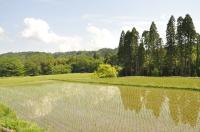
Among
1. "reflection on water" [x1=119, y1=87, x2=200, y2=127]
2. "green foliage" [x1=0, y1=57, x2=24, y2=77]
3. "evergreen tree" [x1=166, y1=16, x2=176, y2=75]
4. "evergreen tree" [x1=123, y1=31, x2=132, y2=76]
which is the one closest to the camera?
"reflection on water" [x1=119, y1=87, x2=200, y2=127]

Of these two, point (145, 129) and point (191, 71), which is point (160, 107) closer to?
point (145, 129)

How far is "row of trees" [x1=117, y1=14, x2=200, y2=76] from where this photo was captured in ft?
184

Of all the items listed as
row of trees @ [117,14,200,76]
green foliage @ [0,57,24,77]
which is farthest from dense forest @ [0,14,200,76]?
green foliage @ [0,57,24,77]

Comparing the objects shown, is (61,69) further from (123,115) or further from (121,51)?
(123,115)

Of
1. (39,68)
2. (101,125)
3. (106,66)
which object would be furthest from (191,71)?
(39,68)

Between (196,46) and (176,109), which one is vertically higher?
(196,46)

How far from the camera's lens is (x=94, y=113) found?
2130 cm

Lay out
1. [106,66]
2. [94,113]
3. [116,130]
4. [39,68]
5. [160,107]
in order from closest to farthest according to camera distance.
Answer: [116,130]
[94,113]
[160,107]
[106,66]
[39,68]

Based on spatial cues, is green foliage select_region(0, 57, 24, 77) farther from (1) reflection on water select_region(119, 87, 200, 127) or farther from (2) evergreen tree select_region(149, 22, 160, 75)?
(1) reflection on water select_region(119, 87, 200, 127)

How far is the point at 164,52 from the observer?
62.7 meters

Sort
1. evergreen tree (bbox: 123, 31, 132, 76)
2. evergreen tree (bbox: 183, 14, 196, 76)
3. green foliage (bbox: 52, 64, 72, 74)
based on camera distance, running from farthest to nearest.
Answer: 1. green foliage (bbox: 52, 64, 72, 74)
2. evergreen tree (bbox: 123, 31, 132, 76)
3. evergreen tree (bbox: 183, 14, 196, 76)

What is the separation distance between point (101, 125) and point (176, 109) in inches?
285

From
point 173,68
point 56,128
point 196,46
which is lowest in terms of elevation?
point 56,128

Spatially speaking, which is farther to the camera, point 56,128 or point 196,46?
point 196,46
